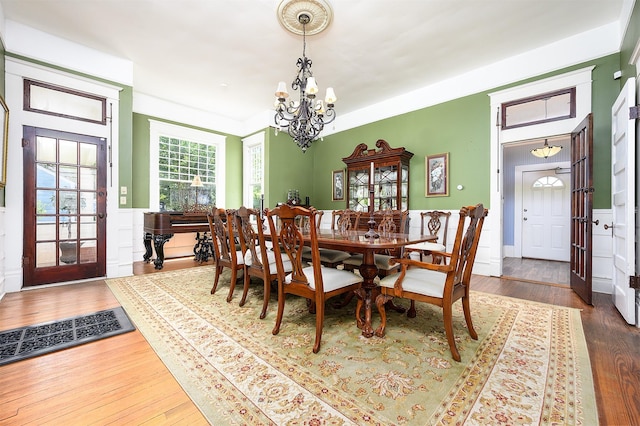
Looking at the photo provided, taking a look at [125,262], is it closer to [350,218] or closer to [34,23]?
[34,23]

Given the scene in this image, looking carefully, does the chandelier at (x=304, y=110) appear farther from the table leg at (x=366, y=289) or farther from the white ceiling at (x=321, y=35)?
the table leg at (x=366, y=289)

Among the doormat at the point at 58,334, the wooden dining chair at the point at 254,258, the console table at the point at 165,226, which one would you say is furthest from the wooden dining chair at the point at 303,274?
the console table at the point at 165,226

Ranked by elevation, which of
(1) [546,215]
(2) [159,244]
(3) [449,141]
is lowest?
(2) [159,244]

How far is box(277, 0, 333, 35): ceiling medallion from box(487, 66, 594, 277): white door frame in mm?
2767

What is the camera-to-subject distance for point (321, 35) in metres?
3.32

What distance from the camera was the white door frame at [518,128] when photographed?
11.1 ft

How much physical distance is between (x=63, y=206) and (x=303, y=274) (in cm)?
365

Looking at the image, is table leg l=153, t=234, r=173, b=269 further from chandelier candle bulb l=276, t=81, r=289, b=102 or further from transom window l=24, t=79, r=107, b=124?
chandelier candle bulb l=276, t=81, r=289, b=102

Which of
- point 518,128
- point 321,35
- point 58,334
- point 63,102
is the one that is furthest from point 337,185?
point 58,334

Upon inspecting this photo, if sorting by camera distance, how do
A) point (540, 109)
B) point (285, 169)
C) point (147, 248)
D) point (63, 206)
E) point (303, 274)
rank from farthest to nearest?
point (285, 169)
point (147, 248)
point (540, 109)
point (63, 206)
point (303, 274)

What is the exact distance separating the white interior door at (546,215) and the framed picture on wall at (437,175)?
2957 mm

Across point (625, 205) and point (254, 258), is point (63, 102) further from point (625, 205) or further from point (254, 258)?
point (625, 205)

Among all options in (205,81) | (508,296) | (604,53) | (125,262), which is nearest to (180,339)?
(125,262)

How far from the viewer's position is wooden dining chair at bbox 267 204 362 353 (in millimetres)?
1807
